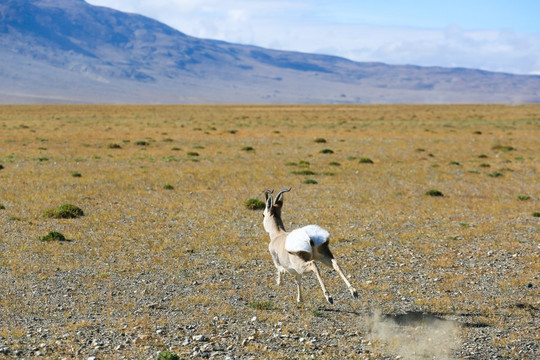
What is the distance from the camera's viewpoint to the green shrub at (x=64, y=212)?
17.9 meters

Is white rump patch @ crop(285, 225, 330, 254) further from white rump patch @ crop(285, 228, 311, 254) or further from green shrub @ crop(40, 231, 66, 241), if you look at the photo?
green shrub @ crop(40, 231, 66, 241)

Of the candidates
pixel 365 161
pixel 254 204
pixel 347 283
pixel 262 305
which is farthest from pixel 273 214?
pixel 365 161

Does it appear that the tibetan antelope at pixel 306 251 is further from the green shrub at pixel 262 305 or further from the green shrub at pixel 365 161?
the green shrub at pixel 365 161

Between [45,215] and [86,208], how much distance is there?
1762mm

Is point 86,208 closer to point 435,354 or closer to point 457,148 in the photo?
point 435,354

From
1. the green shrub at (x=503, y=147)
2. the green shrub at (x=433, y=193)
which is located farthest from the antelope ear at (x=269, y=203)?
the green shrub at (x=503, y=147)

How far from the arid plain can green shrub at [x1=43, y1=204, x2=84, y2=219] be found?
32cm

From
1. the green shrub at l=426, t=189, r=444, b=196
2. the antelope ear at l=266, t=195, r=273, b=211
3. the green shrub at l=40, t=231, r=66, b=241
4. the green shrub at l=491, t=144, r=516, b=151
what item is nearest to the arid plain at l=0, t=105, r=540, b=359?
the green shrub at l=40, t=231, r=66, b=241

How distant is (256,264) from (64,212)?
Answer: 7.83m

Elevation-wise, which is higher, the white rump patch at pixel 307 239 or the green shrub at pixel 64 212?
the white rump patch at pixel 307 239

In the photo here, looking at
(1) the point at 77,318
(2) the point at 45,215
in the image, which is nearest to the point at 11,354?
(1) the point at 77,318

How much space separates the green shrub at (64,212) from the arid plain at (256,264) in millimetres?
321

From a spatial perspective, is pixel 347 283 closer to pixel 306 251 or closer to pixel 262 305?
pixel 306 251

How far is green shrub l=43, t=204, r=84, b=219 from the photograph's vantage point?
17938 millimetres
